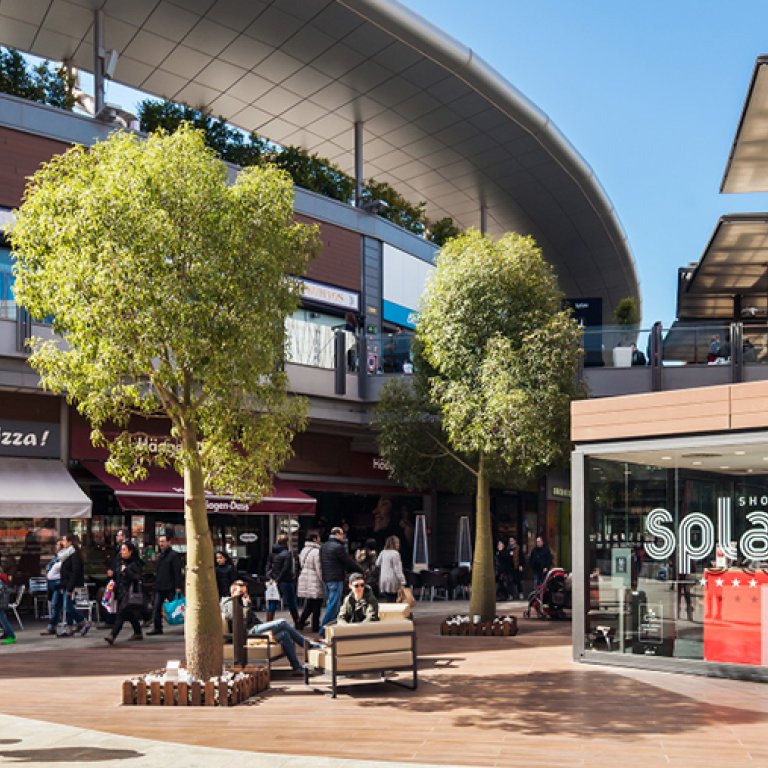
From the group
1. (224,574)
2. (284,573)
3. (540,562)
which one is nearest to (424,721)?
(224,574)

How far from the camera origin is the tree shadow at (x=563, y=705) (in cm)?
860

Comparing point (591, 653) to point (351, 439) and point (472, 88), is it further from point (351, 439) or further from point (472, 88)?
point (472, 88)

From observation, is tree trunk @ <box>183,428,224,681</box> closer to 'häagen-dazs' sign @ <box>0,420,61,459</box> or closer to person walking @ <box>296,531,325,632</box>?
person walking @ <box>296,531,325,632</box>

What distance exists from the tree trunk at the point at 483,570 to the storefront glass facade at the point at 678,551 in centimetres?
353

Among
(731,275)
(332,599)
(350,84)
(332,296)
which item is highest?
(350,84)

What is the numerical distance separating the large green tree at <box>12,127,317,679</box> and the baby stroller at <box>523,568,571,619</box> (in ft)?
31.2

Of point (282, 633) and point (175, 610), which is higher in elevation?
point (282, 633)

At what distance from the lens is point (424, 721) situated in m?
8.83

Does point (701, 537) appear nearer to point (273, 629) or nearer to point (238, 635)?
point (273, 629)

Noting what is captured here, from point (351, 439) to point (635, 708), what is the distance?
16843 millimetres

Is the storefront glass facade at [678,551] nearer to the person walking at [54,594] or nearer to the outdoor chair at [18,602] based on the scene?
the person walking at [54,594]

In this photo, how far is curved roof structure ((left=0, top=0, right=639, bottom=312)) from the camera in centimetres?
2611

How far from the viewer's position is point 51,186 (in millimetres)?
10297

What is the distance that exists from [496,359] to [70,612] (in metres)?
7.79
